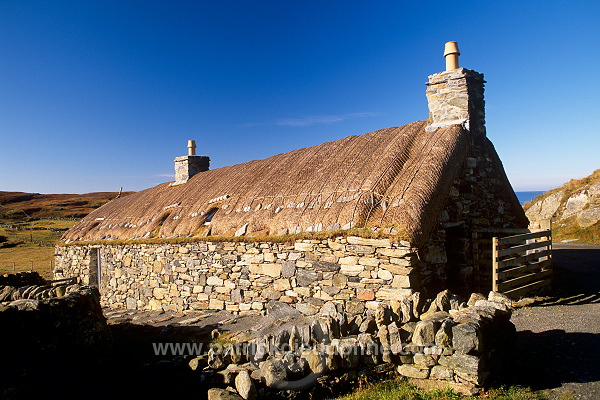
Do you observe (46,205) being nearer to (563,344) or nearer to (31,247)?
(31,247)

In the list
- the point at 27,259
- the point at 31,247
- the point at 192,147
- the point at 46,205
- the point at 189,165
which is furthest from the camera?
the point at 46,205

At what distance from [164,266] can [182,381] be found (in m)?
7.03

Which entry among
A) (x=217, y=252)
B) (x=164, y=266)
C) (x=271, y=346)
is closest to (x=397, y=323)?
(x=271, y=346)

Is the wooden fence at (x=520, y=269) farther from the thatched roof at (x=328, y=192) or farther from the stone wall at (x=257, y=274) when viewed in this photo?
the thatched roof at (x=328, y=192)

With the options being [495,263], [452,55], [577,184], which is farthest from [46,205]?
[495,263]

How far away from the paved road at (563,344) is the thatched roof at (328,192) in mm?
2737

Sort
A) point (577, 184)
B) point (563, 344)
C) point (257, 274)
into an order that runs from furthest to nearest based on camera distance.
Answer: point (577, 184) → point (257, 274) → point (563, 344)

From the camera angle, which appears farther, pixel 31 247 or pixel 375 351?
pixel 31 247

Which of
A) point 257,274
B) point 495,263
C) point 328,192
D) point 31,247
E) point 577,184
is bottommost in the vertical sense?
point 31,247

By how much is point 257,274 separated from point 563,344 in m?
6.81

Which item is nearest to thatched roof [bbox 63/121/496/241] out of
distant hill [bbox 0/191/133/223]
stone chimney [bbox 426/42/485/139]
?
stone chimney [bbox 426/42/485/139]

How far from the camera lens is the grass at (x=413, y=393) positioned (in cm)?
514

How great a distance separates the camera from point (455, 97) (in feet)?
34.4

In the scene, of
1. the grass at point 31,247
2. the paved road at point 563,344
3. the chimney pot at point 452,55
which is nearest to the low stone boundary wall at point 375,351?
the paved road at point 563,344
